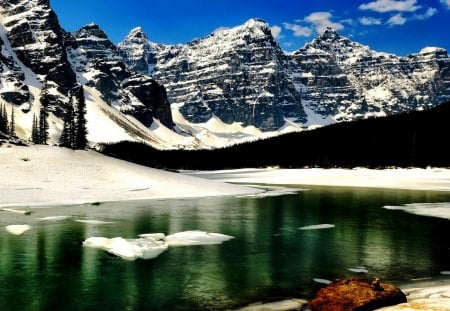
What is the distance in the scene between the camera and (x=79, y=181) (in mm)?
58562

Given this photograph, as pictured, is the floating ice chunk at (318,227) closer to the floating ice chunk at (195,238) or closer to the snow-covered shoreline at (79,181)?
the floating ice chunk at (195,238)

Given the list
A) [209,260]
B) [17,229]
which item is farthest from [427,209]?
[17,229]

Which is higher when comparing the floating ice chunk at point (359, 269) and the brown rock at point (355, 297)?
the brown rock at point (355, 297)

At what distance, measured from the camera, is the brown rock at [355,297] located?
1456 centimetres

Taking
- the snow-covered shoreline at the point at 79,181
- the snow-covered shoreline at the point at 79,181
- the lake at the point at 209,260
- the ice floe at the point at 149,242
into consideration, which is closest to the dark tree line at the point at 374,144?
the snow-covered shoreline at the point at 79,181

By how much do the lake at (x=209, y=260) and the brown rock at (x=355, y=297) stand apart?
6.17 ft

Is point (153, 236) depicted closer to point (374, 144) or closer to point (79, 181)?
point (79, 181)

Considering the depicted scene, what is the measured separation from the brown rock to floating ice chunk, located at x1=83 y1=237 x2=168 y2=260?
10.6 m

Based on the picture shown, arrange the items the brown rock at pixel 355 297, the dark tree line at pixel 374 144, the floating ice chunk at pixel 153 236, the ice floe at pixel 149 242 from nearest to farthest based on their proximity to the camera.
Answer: the brown rock at pixel 355 297, the ice floe at pixel 149 242, the floating ice chunk at pixel 153 236, the dark tree line at pixel 374 144

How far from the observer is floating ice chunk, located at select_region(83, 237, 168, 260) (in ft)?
78.2

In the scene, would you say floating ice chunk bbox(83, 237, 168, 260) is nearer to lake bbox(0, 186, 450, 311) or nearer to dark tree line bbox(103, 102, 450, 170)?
lake bbox(0, 186, 450, 311)

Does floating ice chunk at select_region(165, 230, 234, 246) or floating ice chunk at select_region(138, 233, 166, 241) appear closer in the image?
floating ice chunk at select_region(165, 230, 234, 246)

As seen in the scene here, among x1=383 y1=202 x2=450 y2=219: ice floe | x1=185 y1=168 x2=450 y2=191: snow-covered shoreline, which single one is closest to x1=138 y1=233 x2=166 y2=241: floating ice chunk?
x1=383 y1=202 x2=450 y2=219: ice floe

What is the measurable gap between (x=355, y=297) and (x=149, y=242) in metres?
14.2
